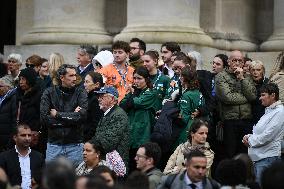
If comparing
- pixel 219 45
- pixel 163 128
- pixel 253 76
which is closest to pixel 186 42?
pixel 219 45

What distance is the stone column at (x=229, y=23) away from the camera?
19453mm

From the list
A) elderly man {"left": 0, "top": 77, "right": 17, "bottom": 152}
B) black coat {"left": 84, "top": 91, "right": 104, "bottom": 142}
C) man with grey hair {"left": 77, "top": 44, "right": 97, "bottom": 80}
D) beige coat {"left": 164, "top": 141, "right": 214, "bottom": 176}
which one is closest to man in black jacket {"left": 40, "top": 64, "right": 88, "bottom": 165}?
black coat {"left": 84, "top": 91, "right": 104, "bottom": 142}

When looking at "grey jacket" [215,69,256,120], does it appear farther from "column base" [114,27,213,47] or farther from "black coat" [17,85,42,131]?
"column base" [114,27,213,47]

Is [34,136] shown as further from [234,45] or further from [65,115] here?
[234,45]

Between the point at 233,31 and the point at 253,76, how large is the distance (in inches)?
163

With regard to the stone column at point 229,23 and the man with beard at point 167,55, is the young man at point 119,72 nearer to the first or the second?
the man with beard at point 167,55

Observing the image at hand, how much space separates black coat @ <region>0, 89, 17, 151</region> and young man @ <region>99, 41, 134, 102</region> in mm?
1340

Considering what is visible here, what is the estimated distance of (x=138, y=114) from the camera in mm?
14836

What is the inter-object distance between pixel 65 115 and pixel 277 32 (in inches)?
240

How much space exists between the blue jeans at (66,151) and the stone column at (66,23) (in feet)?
15.7

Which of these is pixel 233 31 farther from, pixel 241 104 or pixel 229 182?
pixel 229 182

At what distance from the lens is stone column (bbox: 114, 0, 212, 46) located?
18.1 m

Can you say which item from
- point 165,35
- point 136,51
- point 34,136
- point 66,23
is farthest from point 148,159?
point 66,23

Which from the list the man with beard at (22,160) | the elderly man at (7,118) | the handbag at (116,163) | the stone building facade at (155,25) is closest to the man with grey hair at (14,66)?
the elderly man at (7,118)
